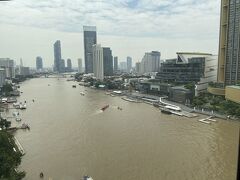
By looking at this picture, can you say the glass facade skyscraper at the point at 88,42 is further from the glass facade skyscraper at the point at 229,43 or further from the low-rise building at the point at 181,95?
the glass facade skyscraper at the point at 229,43

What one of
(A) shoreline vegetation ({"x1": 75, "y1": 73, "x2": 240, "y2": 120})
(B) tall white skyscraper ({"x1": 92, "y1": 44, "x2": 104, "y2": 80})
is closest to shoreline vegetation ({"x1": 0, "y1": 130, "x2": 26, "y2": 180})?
(A) shoreline vegetation ({"x1": 75, "y1": 73, "x2": 240, "y2": 120})

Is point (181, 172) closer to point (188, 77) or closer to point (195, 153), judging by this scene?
point (195, 153)

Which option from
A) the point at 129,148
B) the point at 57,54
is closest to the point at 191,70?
the point at 129,148

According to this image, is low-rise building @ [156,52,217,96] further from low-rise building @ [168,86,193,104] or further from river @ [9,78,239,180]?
river @ [9,78,239,180]

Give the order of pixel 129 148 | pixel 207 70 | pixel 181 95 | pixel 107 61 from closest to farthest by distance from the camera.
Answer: pixel 129 148 < pixel 181 95 < pixel 207 70 < pixel 107 61

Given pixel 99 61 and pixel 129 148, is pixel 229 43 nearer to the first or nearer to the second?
pixel 129 148

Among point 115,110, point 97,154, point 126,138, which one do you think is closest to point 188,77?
point 115,110
